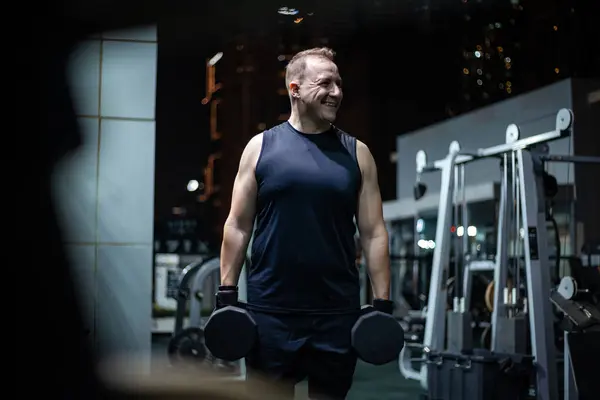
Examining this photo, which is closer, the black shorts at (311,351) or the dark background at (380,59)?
the black shorts at (311,351)

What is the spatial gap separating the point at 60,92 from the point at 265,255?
4.19 ft

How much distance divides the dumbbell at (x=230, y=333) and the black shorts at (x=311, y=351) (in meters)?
0.05

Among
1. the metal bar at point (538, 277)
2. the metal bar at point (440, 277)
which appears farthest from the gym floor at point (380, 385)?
the metal bar at point (538, 277)

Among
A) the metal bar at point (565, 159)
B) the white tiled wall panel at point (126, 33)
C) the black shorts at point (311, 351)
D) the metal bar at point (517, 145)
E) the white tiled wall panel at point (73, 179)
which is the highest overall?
the metal bar at point (517, 145)

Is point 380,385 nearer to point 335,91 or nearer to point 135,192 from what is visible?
point 135,192

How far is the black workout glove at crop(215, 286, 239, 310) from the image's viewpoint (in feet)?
6.09

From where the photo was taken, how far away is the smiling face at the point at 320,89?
6.24ft

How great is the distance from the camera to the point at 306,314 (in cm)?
183

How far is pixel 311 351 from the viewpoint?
1.83 m

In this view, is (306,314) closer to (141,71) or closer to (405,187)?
(141,71)

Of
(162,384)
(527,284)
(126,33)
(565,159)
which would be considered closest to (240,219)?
(126,33)

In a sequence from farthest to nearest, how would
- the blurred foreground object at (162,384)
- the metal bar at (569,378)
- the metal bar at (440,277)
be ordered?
the metal bar at (440,277) < the metal bar at (569,378) < the blurred foreground object at (162,384)

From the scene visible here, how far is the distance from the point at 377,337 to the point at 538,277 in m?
2.81

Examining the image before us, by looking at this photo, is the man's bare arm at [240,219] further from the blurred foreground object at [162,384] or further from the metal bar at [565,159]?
the metal bar at [565,159]
